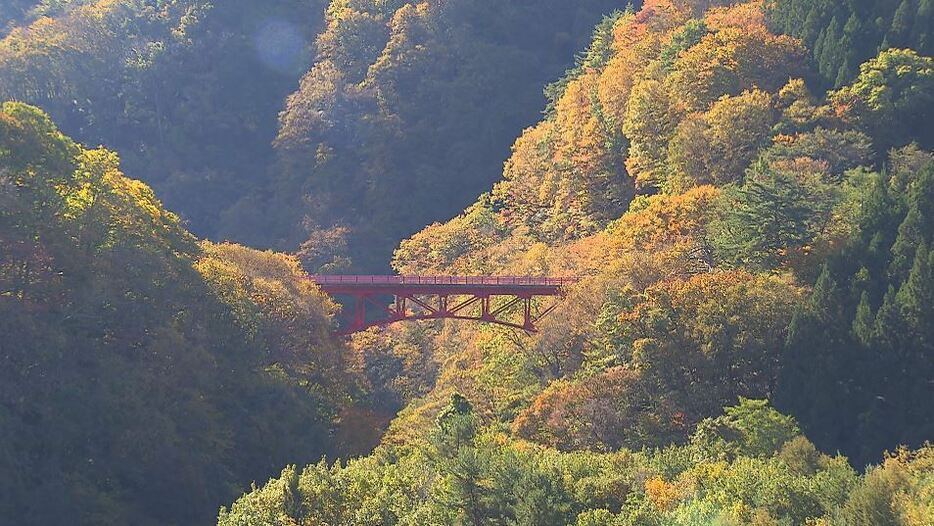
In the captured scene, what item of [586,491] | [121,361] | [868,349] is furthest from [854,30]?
[586,491]

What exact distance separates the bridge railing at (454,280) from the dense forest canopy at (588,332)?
1567 millimetres

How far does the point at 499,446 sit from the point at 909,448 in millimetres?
12986

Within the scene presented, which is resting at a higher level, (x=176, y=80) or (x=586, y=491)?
(x=176, y=80)

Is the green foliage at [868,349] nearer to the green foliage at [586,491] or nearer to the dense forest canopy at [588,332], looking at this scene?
the dense forest canopy at [588,332]

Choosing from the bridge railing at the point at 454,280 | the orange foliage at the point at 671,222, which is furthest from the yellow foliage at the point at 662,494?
the bridge railing at the point at 454,280

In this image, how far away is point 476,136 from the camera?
100500mm

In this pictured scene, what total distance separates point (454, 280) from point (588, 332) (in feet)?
33.2

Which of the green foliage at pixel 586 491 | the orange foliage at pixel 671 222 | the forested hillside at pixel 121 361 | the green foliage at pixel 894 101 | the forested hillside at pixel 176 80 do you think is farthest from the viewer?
the forested hillside at pixel 176 80

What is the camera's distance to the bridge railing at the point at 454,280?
56.9 m

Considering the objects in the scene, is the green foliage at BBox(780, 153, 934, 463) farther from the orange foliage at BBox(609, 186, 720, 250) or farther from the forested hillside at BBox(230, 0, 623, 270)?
the forested hillside at BBox(230, 0, 623, 270)

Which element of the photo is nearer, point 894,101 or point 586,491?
point 586,491

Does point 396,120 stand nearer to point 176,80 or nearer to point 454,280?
point 176,80

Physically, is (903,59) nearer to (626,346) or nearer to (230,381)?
(626,346)

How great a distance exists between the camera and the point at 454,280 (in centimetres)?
5859
